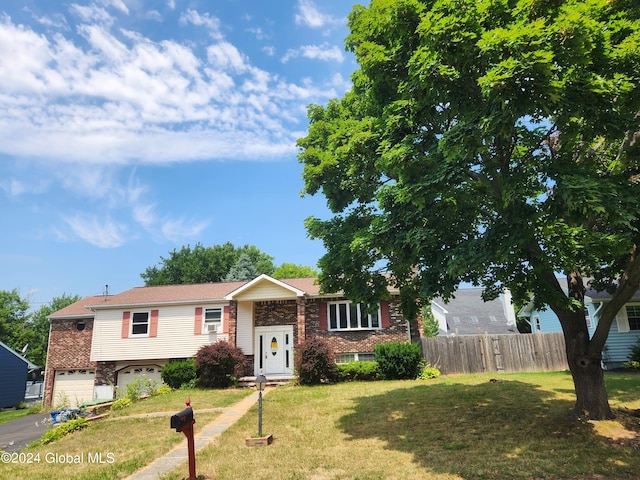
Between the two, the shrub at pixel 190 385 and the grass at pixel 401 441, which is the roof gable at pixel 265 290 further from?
the grass at pixel 401 441

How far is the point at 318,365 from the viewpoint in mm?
18141

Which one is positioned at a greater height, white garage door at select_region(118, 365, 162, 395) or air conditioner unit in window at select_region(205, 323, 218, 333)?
air conditioner unit in window at select_region(205, 323, 218, 333)

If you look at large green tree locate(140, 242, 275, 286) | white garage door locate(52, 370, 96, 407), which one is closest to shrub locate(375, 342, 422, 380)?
white garage door locate(52, 370, 96, 407)

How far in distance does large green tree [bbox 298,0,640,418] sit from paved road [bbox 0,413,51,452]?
39.9 feet

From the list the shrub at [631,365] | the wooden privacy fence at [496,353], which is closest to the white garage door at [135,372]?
the wooden privacy fence at [496,353]

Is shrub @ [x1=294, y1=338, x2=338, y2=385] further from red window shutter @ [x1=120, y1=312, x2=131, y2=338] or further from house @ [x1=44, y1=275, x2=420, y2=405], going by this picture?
red window shutter @ [x1=120, y1=312, x2=131, y2=338]

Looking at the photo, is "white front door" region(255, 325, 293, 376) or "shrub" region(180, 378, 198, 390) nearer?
"shrub" region(180, 378, 198, 390)

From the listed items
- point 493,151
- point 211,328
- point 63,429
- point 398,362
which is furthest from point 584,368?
point 211,328

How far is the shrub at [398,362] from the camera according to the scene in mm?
18500

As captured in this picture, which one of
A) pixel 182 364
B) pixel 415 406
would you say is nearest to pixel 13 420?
pixel 182 364

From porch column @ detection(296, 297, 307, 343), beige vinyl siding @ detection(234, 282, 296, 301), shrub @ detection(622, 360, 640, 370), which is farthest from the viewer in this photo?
beige vinyl siding @ detection(234, 282, 296, 301)

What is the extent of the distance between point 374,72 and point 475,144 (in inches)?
122

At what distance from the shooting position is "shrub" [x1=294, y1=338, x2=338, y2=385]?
1805 centimetres

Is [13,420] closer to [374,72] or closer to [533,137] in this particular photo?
[374,72]
